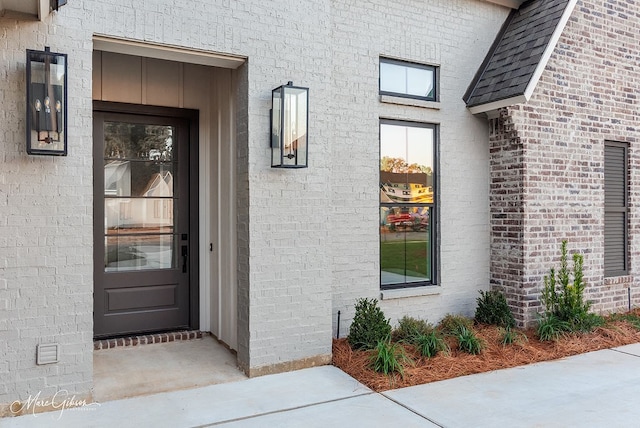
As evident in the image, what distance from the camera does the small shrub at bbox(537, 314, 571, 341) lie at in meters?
5.96

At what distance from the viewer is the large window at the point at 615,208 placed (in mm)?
7242

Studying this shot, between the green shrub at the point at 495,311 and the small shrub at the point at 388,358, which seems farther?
the green shrub at the point at 495,311

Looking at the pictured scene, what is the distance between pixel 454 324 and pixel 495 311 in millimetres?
603

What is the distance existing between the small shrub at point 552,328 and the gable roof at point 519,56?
2592 millimetres

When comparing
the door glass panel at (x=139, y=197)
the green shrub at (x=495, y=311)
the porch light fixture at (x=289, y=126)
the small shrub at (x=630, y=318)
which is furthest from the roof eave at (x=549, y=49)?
the door glass panel at (x=139, y=197)

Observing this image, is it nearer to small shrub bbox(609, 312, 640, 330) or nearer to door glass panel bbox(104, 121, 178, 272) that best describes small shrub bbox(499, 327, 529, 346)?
small shrub bbox(609, 312, 640, 330)

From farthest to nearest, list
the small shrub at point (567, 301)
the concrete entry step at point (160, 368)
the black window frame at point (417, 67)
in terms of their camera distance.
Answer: the small shrub at point (567, 301), the black window frame at point (417, 67), the concrete entry step at point (160, 368)

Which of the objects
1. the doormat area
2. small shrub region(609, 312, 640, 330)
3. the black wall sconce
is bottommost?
small shrub region(609, 312, 640, 330)

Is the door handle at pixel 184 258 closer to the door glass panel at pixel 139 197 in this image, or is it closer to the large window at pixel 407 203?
the door glass panel at pixel 139 197

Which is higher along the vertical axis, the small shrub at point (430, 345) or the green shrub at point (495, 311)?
the green shrub at point (495, 311)

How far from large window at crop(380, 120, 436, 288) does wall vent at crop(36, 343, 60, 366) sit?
3473 mm

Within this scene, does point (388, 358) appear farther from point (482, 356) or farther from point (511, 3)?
point (511, 3)

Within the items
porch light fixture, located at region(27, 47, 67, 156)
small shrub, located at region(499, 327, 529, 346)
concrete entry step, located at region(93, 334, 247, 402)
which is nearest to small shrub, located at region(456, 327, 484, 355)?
small shrub, located at region(499, 327, 529, 346)

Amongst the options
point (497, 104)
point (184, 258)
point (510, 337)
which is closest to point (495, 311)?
point (510, 337)
